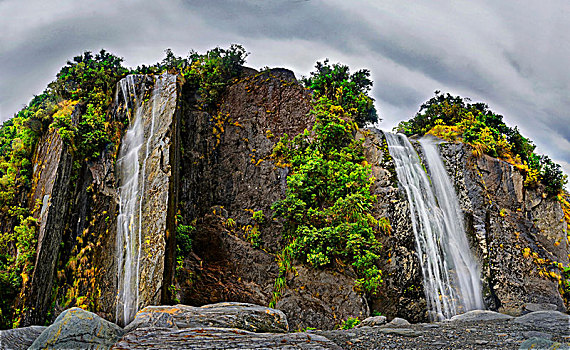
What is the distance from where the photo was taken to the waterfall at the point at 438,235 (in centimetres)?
1163

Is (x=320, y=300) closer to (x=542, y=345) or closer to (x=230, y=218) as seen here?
(x=230, y=218)

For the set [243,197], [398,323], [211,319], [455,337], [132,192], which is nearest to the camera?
[455,337]

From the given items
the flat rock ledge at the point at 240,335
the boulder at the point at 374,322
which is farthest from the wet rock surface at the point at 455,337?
the boulder at the point at 374,322

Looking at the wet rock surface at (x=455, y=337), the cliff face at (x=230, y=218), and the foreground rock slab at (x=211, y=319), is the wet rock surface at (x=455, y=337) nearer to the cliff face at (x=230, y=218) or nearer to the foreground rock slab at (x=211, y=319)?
the foreground rock slab at (x=211, y=319)

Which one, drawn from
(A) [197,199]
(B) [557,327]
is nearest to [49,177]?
(A) [197,199]

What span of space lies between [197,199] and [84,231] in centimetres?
354

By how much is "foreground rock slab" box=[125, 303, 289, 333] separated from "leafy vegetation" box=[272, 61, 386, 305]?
424 centimetres

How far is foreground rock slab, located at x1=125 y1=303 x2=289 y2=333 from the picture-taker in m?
6.35

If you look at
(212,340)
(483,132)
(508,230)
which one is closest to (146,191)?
(212,340)

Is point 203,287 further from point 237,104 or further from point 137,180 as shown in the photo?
point 237,104

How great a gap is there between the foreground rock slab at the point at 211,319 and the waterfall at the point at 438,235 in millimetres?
6099

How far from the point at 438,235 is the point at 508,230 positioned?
2734mm

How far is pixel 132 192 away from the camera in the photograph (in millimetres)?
11539

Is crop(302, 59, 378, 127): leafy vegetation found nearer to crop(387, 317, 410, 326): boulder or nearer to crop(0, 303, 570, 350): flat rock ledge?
crop(387, 317, 410, 326): boulder
